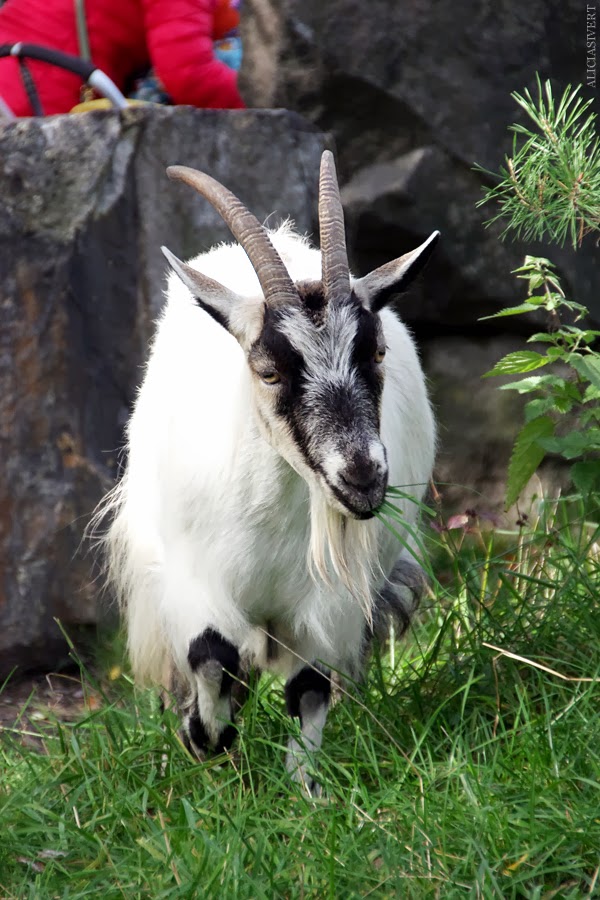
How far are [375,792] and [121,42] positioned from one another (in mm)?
3216

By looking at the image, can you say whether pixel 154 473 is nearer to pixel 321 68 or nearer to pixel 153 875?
pixel 153 875

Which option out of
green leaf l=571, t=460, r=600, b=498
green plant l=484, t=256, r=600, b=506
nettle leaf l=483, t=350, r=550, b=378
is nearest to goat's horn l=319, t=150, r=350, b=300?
green plant l=484, t=256, r=600, b=506

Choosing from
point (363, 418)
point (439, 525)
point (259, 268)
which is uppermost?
point (259, 268)

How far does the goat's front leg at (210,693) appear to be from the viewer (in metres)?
3.42

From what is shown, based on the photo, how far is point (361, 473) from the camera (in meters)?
2.74

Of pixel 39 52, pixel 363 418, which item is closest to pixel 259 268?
pixel 363 418

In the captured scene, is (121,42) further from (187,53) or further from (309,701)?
(309,701)

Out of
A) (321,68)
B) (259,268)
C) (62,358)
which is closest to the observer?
(259,268)

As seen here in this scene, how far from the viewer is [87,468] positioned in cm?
444

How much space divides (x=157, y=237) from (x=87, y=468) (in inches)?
34.6

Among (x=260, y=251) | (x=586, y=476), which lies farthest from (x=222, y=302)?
(x=586, y=476)

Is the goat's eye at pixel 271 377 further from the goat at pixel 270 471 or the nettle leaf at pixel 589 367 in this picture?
the nettle leaf at pixel 589 367

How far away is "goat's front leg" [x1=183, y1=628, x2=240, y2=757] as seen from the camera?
11.2 feet

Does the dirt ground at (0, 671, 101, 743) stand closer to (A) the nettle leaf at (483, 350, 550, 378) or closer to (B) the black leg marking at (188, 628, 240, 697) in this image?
(B) the black leg marking at (188, 628, 240, 697)
